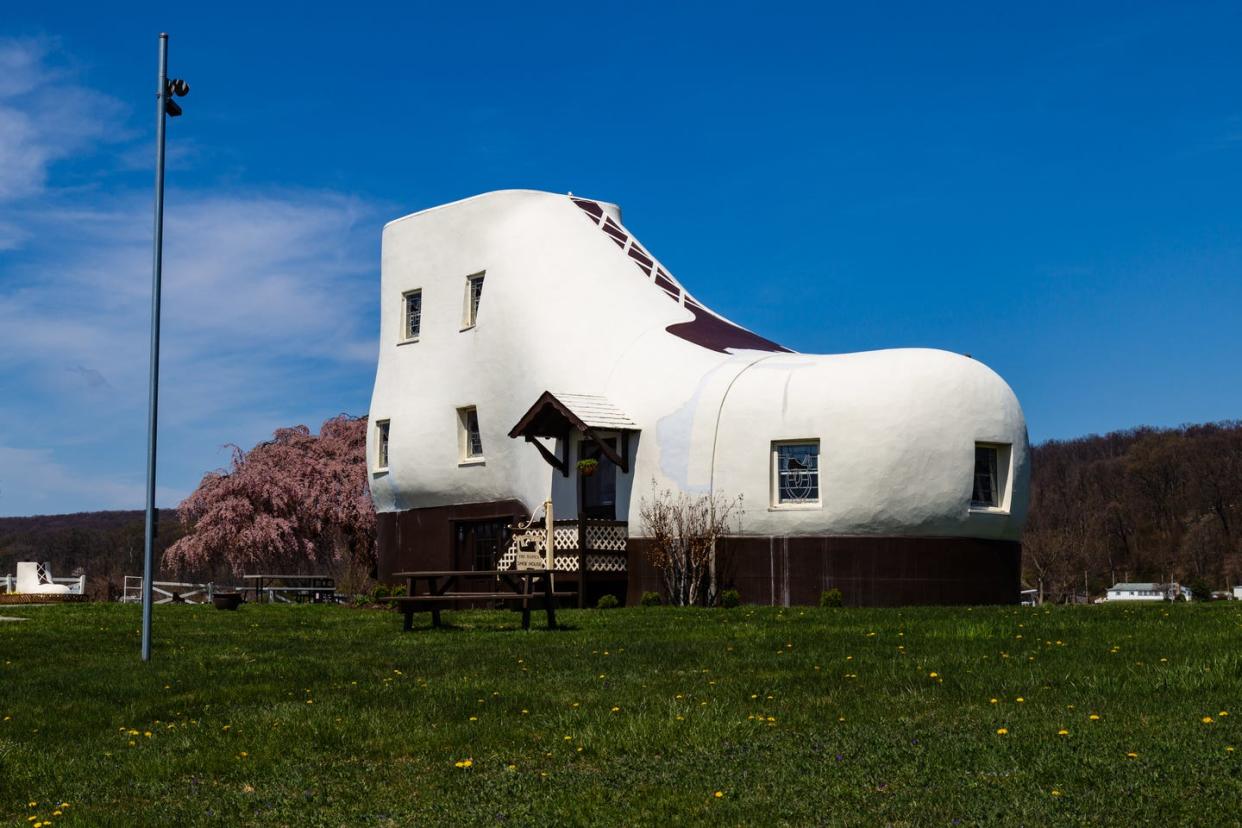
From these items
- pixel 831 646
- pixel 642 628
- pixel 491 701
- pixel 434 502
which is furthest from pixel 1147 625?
pixel 434 502

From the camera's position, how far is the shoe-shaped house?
25172 mm

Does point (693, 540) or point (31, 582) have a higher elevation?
point (693, 540)

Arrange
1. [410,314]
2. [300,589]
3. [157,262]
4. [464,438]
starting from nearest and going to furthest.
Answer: [157,262], [464,438], [410,314], [300,589]

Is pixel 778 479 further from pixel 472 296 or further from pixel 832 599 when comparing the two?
pixel 472 296

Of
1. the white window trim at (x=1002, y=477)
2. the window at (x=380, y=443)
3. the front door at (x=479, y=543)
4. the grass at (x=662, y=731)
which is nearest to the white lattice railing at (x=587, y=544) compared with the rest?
the front door at (x=479, y=543)

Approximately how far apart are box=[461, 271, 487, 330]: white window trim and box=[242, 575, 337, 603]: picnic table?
35.8 ft

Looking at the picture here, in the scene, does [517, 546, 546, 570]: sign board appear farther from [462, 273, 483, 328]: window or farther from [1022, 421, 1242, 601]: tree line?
[1022, 421, 1242, 601]: tree line

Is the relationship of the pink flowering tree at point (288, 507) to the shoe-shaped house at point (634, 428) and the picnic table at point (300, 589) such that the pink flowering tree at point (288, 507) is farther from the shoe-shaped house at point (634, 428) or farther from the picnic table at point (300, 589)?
the shoe-shaped house at point (634, 428)

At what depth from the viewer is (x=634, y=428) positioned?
1089 inches

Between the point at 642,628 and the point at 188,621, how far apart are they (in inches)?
336

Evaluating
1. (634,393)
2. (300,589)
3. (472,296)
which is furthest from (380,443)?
(634,393)

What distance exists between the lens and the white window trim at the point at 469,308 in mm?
32375

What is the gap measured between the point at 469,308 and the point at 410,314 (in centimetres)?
245

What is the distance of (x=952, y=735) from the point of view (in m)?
8.75
